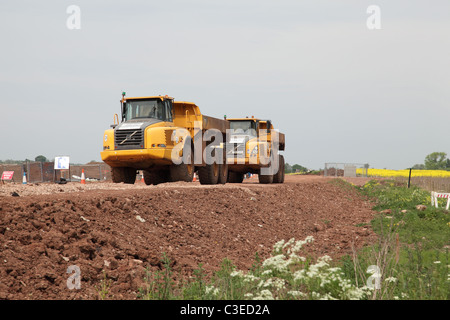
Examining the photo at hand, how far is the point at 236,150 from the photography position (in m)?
22.5

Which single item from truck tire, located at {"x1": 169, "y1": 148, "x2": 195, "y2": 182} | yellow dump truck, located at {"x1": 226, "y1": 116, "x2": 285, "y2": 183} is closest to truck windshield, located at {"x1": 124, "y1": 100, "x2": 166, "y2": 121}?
truck tire, located at {"x1": 169, "y1": 148, "x2": 195, "y2": 182}

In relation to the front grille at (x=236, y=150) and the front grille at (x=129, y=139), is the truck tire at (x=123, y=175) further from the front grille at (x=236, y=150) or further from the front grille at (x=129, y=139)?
the front grille at (x=236, y=150)

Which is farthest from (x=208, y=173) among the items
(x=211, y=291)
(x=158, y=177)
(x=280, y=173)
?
(x=211, y=291)

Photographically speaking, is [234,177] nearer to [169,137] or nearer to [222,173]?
[222,173]

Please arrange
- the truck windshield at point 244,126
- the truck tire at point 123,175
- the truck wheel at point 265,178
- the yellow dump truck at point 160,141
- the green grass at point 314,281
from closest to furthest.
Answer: the green grass at point 314,281, the yellow dump truck at point 160,141, the truck tire at point 123,175, the truck windshield at point 244,126, the truck wheel at point 265,178

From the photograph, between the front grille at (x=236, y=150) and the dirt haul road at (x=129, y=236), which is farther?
the front grille at (x=236, y=150)

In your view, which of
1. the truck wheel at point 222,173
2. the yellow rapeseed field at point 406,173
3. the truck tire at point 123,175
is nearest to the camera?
the truck tire at point 123,175

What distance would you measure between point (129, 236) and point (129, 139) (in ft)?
25.2

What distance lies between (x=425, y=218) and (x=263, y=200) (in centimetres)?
495

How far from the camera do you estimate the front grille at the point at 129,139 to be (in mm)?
15508

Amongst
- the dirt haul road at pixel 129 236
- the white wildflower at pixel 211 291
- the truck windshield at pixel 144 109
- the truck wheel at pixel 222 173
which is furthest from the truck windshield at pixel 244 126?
the white wildflower at pixel 211 291
